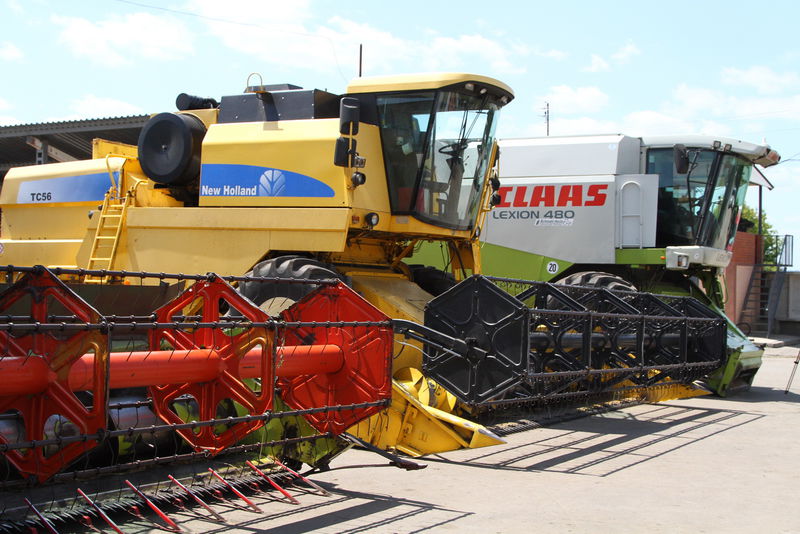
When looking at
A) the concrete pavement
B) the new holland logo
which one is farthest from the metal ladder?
the concrete pavement

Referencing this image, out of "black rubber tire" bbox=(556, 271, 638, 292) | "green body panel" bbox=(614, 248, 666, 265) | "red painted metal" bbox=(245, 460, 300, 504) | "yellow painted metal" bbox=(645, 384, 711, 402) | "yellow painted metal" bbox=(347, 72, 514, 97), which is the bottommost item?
"yellow painted metal" bbox=(645, 384, 711, 402)

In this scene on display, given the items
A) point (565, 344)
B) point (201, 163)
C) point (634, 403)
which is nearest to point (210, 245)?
point (201, 163)

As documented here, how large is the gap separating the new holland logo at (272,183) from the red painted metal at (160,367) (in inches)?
160

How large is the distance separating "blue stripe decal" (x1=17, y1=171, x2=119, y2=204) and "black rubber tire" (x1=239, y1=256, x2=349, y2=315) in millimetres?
3031

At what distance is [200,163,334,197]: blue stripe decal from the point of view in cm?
944

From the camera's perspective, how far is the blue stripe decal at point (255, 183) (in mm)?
9438

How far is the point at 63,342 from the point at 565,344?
483cm

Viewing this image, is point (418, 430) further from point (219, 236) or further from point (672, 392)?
point (672, 392)

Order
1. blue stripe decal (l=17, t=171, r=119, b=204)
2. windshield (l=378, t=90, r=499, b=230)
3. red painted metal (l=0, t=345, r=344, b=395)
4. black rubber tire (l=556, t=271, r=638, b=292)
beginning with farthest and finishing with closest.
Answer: blue stripe decal (l=17, t=171, r=119, b=204)
black rubber tire (l=556, t=271, r=638, b=292)
windshield (l=378, t=90, r=499, b=230)
red painted metal (l=0, t=345, r=344, b=395)

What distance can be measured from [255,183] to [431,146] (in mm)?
1978

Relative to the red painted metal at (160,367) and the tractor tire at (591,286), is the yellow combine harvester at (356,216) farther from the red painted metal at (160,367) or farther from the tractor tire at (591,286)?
the red painted metal at (160,367)

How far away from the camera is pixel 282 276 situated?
8.90 meters

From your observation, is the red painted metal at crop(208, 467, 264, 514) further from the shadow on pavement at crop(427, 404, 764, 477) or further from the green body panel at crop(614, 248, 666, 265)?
the green body panel at crop(614, 248, 666, 265)

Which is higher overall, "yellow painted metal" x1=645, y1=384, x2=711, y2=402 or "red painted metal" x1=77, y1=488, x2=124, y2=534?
"red painted metal" x1=77, y1=488, x2=124, y2=534
